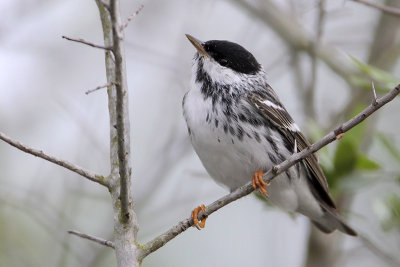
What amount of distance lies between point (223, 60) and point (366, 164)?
1421 mm

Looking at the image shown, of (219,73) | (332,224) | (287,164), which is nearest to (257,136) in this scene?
(219,73)

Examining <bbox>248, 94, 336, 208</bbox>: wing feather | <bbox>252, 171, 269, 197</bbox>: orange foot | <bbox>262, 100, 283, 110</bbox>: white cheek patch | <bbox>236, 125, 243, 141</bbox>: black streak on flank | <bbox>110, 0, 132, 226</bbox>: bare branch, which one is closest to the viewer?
<bbox>110, 0, 132, 226</bbox>: bare branch

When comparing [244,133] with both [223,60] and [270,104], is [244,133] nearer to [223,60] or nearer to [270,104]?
[270,104]

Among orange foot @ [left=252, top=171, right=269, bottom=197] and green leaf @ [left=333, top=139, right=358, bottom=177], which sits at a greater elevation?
green leaf @ [left=333, top=139, right=358, bottom=177]

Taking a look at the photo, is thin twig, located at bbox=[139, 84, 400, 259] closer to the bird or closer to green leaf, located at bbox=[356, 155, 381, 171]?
the bird

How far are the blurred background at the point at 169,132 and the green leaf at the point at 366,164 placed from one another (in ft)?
0.04

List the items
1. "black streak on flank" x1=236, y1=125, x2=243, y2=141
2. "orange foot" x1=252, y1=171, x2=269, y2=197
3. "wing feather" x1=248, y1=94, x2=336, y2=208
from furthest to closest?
"wing feather" x1=248, y1=94, x2=336, y2=208 < "black streak on flank" x1=236, y1=125, x2=243, y2=141 < "orange foot" x1=252, y1=171, x2=269, y2=197

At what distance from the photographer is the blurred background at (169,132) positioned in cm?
520

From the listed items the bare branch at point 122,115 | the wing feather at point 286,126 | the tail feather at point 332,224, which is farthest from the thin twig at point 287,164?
the tail feather at point 332,224

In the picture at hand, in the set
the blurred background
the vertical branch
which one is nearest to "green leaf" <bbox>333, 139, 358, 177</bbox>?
the blurred background

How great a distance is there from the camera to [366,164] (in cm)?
467

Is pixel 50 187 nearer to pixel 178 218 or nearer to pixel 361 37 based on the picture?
pixel 178 218

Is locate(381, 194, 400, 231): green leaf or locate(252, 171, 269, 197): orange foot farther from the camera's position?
locate(381, 194, 400, 231): green leaf

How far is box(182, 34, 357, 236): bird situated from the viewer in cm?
423
